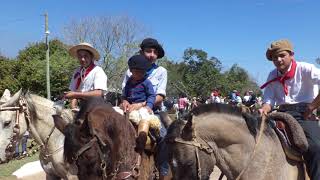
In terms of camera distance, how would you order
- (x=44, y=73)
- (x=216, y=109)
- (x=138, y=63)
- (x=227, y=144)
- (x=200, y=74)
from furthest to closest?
(x=200, y=74), (x=44, y=73), (x=138, y=63), (x=216, y=109), (x=227, y=144)

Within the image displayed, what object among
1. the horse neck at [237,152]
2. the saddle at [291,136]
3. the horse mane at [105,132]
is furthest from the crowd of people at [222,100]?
the horse mane at [105,132]

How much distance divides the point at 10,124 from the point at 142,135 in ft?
10.8

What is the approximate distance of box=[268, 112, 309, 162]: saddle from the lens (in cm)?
430

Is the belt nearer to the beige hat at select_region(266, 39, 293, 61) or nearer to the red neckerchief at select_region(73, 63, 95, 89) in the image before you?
the beige hat at select_region(266, 39, 293, 61)

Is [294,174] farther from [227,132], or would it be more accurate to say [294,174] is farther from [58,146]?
[58,146]

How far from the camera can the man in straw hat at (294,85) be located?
186 inches

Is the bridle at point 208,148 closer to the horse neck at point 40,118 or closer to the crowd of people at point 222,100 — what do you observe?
the horse neck at point 40,118

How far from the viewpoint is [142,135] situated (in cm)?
409

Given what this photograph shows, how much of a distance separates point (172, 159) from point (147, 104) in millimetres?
1112

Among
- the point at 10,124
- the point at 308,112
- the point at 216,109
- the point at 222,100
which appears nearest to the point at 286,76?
the point at 308,112

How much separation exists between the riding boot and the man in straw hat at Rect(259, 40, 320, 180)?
130 cm

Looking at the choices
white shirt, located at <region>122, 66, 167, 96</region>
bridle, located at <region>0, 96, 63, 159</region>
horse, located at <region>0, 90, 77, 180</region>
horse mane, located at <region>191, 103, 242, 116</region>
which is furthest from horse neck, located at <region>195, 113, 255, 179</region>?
bridle, located at <region>0, 96, 63, 159</region>

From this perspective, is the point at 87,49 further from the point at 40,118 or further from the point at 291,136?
the point at 291,136

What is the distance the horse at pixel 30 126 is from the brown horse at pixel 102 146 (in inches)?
130
